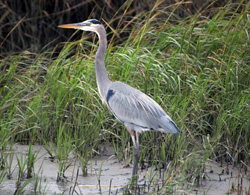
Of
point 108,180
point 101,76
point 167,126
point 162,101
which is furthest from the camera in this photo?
point 162,101

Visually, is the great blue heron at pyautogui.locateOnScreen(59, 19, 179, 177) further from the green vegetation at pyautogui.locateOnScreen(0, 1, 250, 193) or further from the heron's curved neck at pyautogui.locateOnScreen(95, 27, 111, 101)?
the green vegetation at pyautogui.locateOnScreen(0, 1, 250, 193)

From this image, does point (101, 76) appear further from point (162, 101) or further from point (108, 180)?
point (108, 180)

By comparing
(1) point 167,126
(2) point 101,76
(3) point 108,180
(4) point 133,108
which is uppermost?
(2) point 101,76

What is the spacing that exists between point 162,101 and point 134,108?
48 centimetres

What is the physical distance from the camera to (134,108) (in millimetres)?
4355

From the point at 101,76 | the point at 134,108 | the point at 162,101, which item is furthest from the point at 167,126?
the point at 101,76

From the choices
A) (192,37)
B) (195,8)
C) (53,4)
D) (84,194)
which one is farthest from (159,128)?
(53,4)

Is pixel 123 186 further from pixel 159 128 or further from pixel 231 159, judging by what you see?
pixel 231 159

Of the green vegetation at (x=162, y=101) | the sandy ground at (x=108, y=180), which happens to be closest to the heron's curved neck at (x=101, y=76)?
the green vegetation at (x=162, y=101)

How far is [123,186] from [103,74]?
3.62 ft

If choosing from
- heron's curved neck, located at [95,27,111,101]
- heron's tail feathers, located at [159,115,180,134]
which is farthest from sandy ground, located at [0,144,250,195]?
heron's curved neck, located at [95,27,111,101]

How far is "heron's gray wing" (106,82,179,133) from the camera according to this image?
425 centimetres

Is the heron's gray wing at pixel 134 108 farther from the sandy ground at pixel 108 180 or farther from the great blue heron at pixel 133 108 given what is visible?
the sandy ground at pixel 108 180

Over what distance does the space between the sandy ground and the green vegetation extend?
10 centimetres
